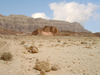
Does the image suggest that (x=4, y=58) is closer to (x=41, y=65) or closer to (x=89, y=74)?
(x=41, y=65)

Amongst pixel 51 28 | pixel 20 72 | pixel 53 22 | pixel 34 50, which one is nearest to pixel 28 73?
pixel 20 72

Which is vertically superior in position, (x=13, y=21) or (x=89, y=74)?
(x=13, y=21)

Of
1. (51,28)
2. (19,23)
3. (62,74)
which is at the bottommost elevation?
(62,74)

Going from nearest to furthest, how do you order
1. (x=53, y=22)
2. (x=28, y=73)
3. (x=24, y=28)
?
(x=28, y=73), (x=24, y=28), (x=53, y=22)

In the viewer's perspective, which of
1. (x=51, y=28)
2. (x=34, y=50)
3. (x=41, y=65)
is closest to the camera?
(x=41, y=65)

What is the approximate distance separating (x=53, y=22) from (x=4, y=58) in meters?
139


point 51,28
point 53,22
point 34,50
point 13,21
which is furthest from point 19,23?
point 34,50

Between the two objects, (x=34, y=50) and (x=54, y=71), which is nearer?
(x=54, y=71)

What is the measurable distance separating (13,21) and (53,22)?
51.1 meters

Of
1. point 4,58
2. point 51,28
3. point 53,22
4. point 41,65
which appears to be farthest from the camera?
point 53,22

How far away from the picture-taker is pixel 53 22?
142m

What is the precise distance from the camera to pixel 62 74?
405 centimetres

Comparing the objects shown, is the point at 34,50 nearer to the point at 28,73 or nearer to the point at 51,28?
the point at 28,73

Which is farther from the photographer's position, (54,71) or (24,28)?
(24,28)
